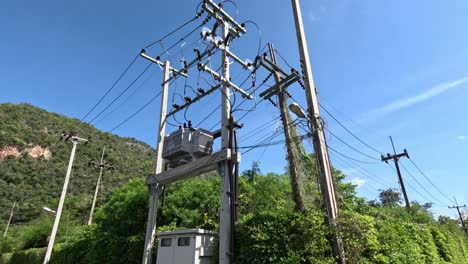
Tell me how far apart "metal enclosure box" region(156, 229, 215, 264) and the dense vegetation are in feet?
3.54

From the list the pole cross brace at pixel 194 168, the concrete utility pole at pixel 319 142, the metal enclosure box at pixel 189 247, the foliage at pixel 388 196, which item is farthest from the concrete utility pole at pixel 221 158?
the foliage at pixel 388 196

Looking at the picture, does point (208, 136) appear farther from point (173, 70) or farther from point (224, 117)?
point (173, 70)

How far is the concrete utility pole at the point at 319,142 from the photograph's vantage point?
659 cm

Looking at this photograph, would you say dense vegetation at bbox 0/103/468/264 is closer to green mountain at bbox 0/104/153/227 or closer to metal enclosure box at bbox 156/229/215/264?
metal enclosure box at bbox 156/229/215/264

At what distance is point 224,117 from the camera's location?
8.92 meters

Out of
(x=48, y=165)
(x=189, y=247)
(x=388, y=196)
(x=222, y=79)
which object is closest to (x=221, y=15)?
(x=222, y=79)

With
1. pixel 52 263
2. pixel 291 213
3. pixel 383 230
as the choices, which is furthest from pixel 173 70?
pixel 52 263

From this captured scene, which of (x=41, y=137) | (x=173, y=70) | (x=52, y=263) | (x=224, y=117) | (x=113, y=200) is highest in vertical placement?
(x=41, y=137)

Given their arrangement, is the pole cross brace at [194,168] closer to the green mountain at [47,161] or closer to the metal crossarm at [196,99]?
the metal crossarm at [196,99]

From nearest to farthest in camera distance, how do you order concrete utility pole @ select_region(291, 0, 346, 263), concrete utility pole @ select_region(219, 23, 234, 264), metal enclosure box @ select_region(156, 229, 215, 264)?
concrete utility pole @ select_region(291, 0, 346, 263) → concrete utility pole @ select_region(219, 23, 234, 264) → metal enclosure box @ select_region(156, 229, 215, 264)

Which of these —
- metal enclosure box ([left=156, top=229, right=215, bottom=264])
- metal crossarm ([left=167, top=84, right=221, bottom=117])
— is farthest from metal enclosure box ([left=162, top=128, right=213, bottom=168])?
metal enclosure box ([left=156, top=229, right=215, bottom=264])

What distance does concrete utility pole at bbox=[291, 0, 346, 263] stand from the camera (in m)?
6.59

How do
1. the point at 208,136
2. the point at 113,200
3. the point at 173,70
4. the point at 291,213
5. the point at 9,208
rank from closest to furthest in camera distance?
the point at 291,213
the point at 208,136
the point at 173,70
the point at 113,200
the point at 9,208

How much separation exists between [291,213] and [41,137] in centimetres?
7806
